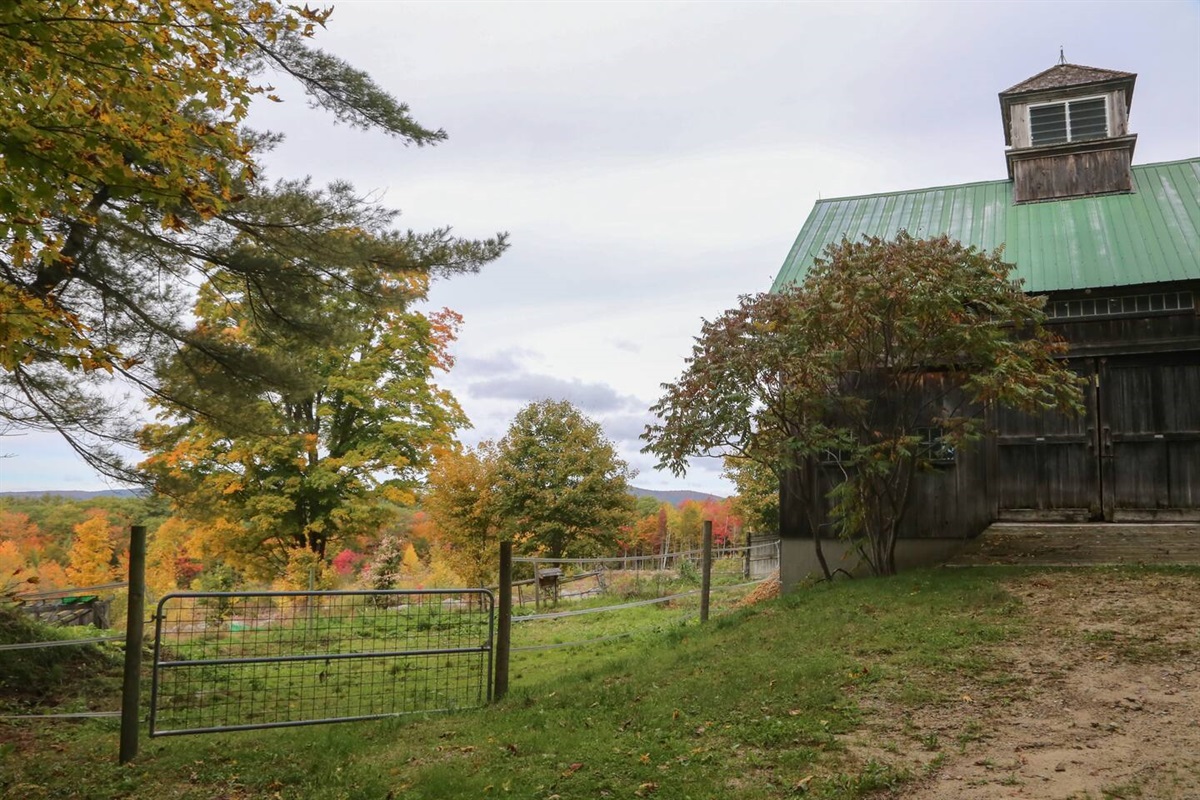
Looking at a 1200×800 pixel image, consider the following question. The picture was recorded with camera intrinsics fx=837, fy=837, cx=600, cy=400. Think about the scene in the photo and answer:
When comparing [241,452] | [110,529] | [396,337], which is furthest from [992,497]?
[110,529]

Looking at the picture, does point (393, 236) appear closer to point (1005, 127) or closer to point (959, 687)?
point (959, 687)

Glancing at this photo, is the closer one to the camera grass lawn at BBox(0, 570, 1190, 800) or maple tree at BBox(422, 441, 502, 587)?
grass lawn at BBox(0, 570, 1190, 800)

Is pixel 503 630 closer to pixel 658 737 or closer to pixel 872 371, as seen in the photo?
pixel 658 737

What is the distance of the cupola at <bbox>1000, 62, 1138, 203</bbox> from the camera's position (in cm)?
1584

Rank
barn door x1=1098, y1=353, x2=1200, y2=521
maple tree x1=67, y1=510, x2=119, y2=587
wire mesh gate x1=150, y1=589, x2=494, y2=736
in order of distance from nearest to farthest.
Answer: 1. wire mesh gate x1=150, y1=589, x2=494, y2=736
2. barn door x1=1098, y1=353, x2=1200, y2=521
3. maple tree x1=67, y1=510, x2=119, y2=587

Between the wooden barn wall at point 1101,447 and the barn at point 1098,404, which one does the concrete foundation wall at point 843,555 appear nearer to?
the barn at point 1098,404

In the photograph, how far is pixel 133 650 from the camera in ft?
22.7

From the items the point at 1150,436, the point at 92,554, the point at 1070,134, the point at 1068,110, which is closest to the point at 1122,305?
the point at 1150,436

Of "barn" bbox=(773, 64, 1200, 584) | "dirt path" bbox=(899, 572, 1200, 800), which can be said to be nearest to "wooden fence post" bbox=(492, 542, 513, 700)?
"dirt path" bbox=(899, 572, 1200, 800)

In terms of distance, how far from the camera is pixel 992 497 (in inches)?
513

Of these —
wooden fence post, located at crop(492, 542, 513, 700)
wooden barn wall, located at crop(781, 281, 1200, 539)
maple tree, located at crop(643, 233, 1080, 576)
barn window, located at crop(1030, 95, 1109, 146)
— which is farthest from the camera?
barn window, located at crop(1030, 95, 1109, 146)

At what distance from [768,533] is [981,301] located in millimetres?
18542

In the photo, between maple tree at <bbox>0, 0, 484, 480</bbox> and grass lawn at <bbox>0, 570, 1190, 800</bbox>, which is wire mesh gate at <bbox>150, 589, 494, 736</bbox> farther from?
maple tree at <bbox>0, 0, 484, 480</bbox>

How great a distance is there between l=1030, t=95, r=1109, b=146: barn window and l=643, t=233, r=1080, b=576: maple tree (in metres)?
5.69
